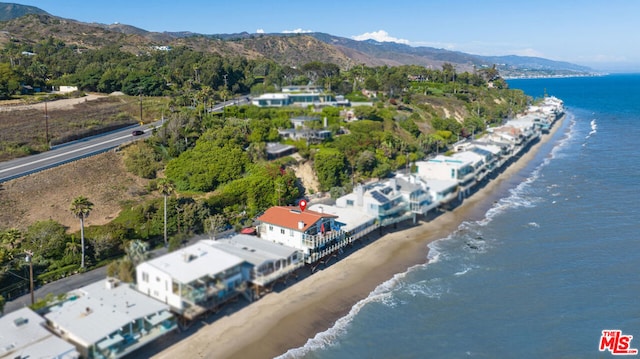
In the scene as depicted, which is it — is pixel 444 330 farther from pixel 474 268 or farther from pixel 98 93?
pixel 98 93

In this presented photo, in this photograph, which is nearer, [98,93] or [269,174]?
[269,174]

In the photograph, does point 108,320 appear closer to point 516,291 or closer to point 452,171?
point 516,291

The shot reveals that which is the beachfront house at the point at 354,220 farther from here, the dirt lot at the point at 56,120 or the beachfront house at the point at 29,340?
the dirt lot at the point at 56,120

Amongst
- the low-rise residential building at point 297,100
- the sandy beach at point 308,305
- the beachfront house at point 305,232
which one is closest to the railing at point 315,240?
the beachfront house at point 305,232

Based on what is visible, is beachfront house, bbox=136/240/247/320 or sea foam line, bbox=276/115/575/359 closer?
beachfront house, bbox=136/240/247/320

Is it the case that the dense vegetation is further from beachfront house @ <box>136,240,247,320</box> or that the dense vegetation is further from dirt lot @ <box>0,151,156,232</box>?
beachfront house @ <box>136,240,247,320</box>

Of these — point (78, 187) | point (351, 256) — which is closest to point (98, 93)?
point (78, 187)

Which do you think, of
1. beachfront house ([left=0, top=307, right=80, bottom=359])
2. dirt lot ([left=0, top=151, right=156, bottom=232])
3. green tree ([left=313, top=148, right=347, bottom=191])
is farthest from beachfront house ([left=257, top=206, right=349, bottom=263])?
beachfront house ([left=0, top=307, right=80, bottom=359])
